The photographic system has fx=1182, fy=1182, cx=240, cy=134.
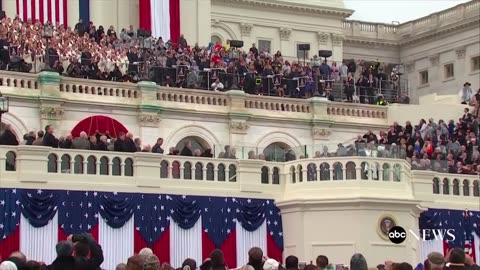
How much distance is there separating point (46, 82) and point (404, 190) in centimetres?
1299

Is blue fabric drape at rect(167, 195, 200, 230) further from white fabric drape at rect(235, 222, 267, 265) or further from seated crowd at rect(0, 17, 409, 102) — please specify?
seated crowd at rect(0, 17, 409, 102)

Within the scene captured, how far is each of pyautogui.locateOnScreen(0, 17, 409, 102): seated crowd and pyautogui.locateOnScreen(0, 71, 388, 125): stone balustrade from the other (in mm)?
507

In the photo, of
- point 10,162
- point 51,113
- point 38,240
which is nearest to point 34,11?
point 51,113

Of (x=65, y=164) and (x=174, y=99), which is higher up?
(x=174, y=99)

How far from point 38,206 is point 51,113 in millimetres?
8310

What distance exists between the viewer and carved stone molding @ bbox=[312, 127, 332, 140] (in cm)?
4753

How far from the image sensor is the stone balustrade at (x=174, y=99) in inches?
1624

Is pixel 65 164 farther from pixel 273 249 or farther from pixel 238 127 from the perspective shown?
pixel 238 127

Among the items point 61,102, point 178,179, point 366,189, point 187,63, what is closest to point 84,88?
point 61,102

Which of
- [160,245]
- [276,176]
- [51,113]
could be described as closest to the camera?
[160,245]

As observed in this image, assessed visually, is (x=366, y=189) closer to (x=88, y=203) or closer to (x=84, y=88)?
(x=88, y=203)

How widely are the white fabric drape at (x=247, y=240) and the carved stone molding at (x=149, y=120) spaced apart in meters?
7.76

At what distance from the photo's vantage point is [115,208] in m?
34.8

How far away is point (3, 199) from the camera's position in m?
33.2
